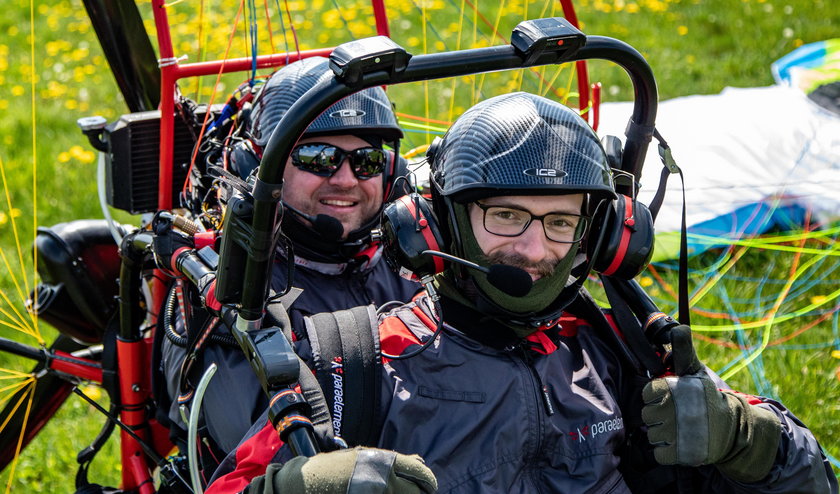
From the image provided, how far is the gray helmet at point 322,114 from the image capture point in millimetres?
3291

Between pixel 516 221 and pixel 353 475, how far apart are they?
829 millimetres

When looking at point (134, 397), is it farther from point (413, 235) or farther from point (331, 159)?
point (413, 235)

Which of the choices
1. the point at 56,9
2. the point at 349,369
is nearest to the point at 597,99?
the point at 349,369

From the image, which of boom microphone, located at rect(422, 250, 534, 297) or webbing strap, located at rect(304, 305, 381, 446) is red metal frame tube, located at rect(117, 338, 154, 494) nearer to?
webbing strap, located at rect(304, 305, 381, 446)

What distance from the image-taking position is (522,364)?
8.23ft

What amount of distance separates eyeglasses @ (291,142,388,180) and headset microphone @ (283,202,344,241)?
17 centimetres

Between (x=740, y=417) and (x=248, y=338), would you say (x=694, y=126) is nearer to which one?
(x=740, y=417)

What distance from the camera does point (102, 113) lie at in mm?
7980

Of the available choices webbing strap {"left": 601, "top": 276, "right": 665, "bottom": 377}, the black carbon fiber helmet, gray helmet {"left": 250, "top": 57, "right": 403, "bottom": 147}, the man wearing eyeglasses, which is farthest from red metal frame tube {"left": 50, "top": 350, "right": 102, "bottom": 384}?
webbing strap {"left": 601, "top": 276, "right": 665, "bottom": 377}

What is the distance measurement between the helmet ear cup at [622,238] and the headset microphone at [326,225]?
3.33 ft

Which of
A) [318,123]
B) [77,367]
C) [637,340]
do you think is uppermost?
[318,123]

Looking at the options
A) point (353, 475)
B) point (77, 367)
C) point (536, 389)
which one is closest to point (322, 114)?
point (536, 389)

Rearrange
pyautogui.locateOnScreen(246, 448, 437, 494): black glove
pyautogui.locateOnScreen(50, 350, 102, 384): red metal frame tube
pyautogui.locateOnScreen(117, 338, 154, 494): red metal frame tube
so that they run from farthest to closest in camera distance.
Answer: pyautogui.locateOnScreen(50, 350, 102, 384): red metal frame tube → pyautogui.locateOnScreen(117, 338, 154, 494): red metal frame tube → pyautogui.locateOnScreen(246, 448, 437, 494): black glove

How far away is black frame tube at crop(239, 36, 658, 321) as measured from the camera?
1986 millimetres
